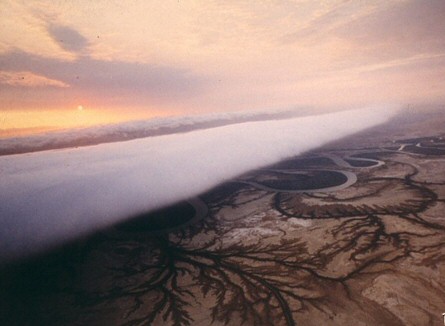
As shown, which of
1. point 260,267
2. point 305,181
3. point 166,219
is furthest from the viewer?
point 305,181

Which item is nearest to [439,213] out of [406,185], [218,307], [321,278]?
[406,185]

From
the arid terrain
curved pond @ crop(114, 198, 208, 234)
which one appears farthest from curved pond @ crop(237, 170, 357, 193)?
curved pond @ crop(114, 198, 208, 234)

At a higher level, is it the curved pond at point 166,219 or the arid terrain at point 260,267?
the arid terrain at point 260,267

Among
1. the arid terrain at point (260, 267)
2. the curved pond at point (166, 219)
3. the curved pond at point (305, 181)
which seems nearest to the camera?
the arid terrain at point (260, 267)

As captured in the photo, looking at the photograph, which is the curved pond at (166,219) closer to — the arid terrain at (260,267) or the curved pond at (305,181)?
the arid terrain at (260,267)

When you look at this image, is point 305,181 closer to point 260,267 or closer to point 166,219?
point 166,219

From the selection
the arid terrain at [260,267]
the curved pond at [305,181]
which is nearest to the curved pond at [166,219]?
the arid terrain at [260,267]

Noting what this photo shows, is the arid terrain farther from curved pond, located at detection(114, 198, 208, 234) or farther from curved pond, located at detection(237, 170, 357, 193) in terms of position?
curved pond, located at detection(237, 170, 357, 193)

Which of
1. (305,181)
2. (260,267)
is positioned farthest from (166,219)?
(305,181)
